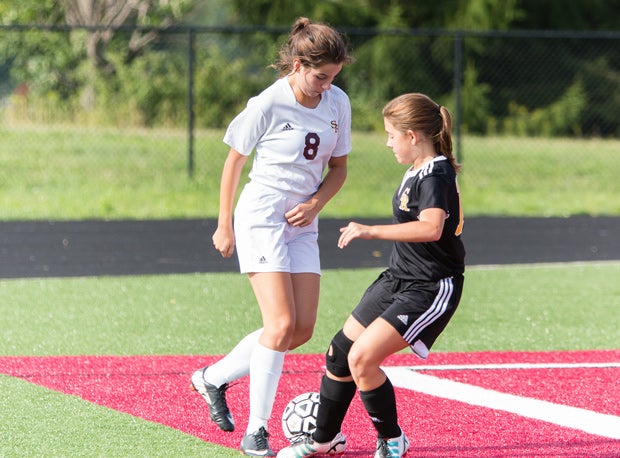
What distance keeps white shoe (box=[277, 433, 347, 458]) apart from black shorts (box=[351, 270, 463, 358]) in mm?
591

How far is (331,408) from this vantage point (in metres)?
4.89

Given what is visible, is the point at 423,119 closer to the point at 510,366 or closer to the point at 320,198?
the point at 320,198

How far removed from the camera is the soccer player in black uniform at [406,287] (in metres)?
4.65

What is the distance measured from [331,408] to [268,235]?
0.88m

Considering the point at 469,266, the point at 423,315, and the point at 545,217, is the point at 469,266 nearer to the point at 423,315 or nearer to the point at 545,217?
the point at 545,217

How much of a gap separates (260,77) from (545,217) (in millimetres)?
10343

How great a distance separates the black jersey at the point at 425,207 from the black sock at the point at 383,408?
53cm

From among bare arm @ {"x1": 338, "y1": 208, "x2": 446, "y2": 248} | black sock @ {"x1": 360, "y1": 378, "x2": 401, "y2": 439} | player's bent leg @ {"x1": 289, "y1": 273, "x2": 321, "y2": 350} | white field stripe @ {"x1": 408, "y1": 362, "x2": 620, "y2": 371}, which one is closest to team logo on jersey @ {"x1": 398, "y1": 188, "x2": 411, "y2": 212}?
bare arm @ {"x1": 338, "y1": 208, "x2": 446, "y2": 248}

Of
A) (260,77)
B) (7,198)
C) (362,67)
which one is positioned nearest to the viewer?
(7,198)

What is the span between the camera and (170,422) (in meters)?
5.45

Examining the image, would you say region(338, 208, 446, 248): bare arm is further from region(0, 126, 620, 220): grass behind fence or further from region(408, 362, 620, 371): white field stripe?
region(0, 126, 620, 220): grass behind fence

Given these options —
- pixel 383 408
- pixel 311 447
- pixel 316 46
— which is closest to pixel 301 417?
pixel 311 447

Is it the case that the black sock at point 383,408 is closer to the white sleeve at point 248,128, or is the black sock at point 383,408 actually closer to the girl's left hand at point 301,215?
the girl's left hand at point 301,215

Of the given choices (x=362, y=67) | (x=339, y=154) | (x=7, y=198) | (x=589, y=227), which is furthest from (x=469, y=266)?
(x=362, y=67)
